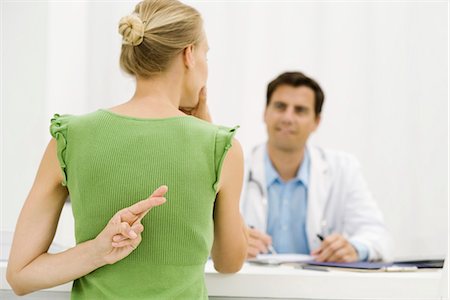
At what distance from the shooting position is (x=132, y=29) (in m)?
1.09

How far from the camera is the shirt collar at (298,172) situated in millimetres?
2912

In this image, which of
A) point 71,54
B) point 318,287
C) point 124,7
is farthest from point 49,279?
point 124,7

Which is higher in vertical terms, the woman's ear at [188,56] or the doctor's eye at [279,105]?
the woman's ear at [188,56]

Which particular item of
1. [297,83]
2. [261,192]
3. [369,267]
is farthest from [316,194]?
[369,267]

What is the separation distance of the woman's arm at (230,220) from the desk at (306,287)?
5 centimetres

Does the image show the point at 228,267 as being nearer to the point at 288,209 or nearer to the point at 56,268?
the point at 56,268

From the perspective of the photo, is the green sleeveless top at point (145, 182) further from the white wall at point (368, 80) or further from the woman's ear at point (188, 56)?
the white wall at point (368, 80)

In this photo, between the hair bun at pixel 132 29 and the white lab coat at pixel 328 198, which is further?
the white lab coat at pixel 328 198

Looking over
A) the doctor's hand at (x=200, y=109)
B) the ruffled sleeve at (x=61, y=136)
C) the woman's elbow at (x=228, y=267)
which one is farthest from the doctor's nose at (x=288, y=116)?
the ruffled sleeve at (x=61, y=136)

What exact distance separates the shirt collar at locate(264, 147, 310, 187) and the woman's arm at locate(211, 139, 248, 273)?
166 cm

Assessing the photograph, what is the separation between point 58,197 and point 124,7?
2170 millimetres

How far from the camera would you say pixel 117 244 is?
994mm

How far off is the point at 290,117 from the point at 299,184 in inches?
11.5

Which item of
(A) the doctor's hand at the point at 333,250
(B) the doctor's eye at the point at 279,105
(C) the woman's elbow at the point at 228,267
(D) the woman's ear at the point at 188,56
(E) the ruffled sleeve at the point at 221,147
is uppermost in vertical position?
(D) the woman's ear at the point at 188,56
